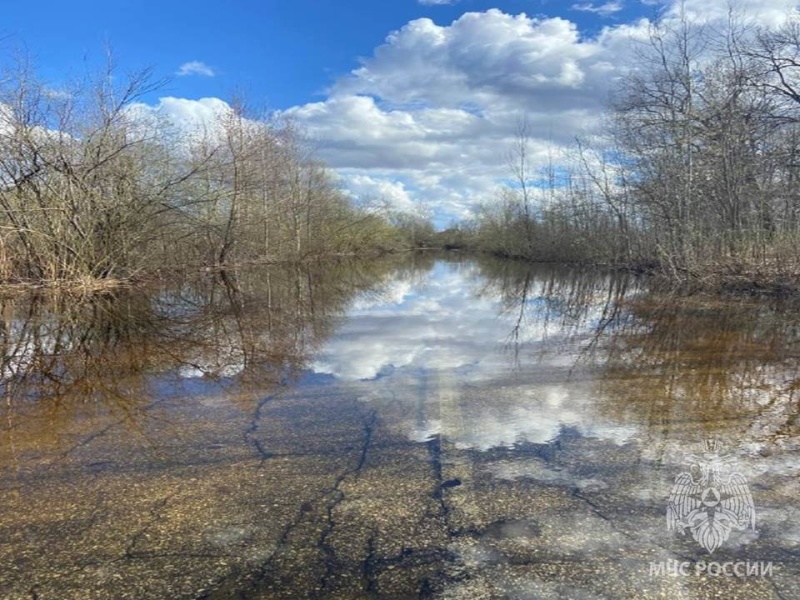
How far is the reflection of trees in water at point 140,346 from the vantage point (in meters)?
5.71

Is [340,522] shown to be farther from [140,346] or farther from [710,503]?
[140,346]

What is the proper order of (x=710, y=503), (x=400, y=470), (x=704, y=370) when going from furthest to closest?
(x=704, y=370)
(x=400, y=470)
(x=710, y=503)

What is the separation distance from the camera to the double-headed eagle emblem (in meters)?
2.93

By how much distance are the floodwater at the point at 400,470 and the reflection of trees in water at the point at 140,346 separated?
0.24 ft

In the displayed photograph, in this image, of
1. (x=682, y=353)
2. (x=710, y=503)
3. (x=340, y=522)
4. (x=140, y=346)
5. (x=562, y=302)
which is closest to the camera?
(x=340, y=522)

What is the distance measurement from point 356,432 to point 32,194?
53.7 feet

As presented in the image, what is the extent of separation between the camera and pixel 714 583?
2.47m

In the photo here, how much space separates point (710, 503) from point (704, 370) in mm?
3959

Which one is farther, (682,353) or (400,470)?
(682,353)

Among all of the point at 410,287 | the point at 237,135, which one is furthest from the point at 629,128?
the point at 237,135

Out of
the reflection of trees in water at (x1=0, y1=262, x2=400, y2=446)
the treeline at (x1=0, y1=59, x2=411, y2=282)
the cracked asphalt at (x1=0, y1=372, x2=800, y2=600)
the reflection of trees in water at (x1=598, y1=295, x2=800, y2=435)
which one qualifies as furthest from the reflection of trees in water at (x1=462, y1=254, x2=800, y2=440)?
the treeline at (x1=0, y1=59, x2=411, y2=282)

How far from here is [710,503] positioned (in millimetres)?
3199

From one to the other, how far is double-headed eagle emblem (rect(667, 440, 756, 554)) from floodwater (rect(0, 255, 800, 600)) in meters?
0.01

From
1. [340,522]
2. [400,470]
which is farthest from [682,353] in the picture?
[340,522]
